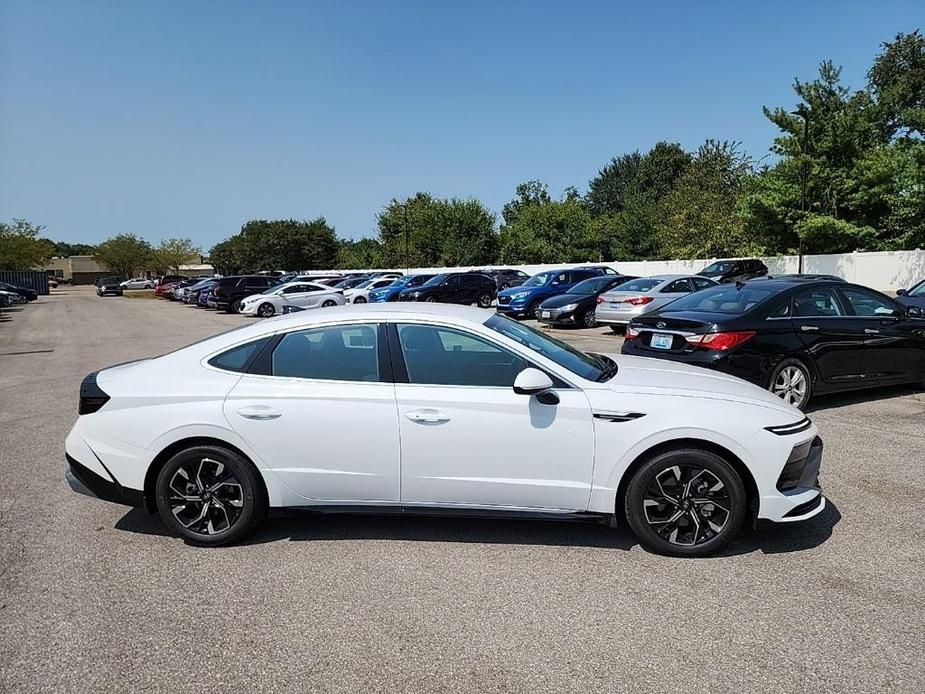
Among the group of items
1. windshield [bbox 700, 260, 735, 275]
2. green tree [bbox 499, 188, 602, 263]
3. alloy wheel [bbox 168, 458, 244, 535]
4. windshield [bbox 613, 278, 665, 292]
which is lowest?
alloy wheel [bbox 168, 458, 244, 535]

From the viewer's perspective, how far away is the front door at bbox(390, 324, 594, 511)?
3.84 metres

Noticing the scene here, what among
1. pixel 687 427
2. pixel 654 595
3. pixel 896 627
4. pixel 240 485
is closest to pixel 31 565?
pixel 240 485

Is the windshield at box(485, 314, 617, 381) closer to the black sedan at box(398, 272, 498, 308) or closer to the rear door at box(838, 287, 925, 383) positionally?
the rear door at box(838, 287, 925, 383)

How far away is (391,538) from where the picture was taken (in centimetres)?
424

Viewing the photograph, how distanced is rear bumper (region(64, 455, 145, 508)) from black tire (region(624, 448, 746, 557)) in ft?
10.1

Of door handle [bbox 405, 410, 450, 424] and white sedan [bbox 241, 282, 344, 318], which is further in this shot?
white sedan [bbox 241, 282, 344, 318]

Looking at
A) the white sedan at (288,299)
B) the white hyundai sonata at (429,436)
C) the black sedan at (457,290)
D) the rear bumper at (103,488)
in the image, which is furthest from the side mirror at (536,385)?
the white sedan at (288,299)

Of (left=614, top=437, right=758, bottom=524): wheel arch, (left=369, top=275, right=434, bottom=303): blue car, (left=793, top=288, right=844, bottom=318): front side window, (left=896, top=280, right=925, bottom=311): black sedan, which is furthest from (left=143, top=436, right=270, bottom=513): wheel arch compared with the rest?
(left=369, top=275, right=434, bottom=303): blue car

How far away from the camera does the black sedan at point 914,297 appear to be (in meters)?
11.6

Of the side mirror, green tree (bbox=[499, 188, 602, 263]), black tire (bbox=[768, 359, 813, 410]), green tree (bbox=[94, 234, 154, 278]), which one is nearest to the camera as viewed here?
the side mirror

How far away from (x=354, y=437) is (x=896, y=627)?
9.76 feet

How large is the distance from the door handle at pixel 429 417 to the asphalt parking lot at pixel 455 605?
84 cm

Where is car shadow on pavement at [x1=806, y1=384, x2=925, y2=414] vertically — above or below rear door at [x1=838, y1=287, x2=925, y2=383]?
below

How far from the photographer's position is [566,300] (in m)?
18.8
